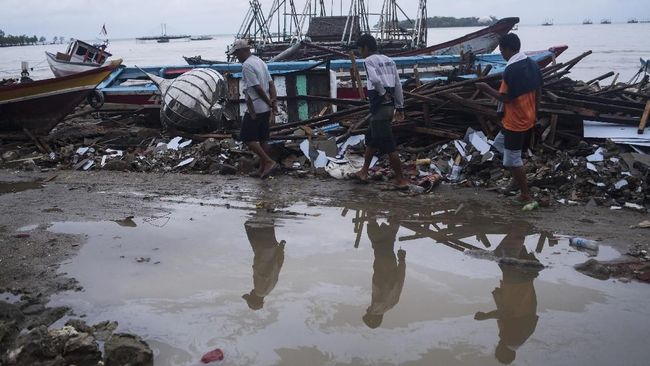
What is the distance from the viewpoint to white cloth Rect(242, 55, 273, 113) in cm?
663

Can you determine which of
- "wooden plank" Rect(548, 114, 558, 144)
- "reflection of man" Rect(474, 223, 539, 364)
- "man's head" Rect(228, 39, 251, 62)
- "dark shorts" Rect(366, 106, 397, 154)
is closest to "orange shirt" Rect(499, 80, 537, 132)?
"dark shorts" Rect(366, 106, 397, 154)

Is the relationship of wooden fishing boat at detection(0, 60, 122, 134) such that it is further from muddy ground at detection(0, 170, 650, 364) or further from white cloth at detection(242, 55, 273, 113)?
white cloth at detection(242, 55, 273, 113)

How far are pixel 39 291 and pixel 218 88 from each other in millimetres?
6163

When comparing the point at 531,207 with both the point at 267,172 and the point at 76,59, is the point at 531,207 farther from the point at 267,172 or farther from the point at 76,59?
the point at 76,59

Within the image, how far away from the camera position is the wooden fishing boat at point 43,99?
32.3 feet

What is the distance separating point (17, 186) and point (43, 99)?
136 inches

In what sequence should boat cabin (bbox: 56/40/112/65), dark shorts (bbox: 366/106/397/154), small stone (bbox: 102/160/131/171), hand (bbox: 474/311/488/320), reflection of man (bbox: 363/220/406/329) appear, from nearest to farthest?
hand (bbox: 474/311/488/320)
reflection of man (bbox: 363/220/406/329)
dark shorts (bbox: 366/106/397/154)
small stone (bbox: 102/160/131/171)
boat cabin (bbox: 56/40/112/65)

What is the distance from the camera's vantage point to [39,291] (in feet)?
12.6

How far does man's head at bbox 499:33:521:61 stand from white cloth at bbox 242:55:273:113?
295 cm

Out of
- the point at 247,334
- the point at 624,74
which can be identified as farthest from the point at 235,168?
the point at 624,74

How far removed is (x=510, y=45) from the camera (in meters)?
5.32

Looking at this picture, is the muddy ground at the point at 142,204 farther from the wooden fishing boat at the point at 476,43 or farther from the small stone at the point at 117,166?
the wooden fishing boat at the point at 476,43

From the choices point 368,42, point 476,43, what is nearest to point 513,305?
point 368,42

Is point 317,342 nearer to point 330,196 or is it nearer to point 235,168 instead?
point 330,196
